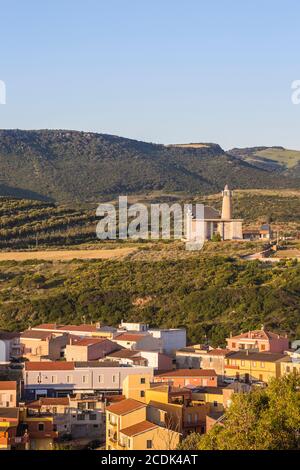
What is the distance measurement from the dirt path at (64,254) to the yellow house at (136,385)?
33.4 meters

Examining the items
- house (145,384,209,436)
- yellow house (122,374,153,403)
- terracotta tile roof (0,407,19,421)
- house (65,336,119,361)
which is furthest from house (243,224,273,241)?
terracotta tile roof (0,407,19,421)

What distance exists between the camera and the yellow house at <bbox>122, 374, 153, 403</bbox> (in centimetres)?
3387

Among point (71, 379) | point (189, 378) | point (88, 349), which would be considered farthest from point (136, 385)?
point (88, 349)

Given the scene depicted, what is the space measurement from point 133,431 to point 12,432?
142 inches

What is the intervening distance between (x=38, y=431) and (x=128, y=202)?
77.3 meters

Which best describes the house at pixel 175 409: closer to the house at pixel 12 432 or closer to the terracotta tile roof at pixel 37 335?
the house at pixel 12 432

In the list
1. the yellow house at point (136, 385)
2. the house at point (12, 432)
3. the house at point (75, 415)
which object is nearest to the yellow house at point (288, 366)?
the yellow house at point (136, 385)

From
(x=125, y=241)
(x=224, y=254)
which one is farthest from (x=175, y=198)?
(x=224, y=254)

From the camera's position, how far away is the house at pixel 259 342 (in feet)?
141

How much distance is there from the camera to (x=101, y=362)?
39375mm

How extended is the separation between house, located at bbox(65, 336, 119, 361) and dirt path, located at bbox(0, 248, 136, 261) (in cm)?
2540

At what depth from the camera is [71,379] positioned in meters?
37.9

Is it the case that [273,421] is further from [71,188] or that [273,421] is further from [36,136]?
[36,136]

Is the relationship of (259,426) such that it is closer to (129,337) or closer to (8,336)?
(129,337)
